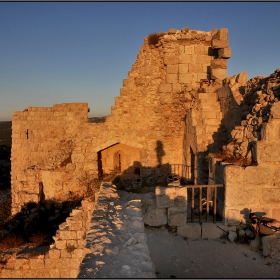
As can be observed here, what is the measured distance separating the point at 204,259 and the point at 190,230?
77 cm

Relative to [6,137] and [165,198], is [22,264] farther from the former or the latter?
[6,137]

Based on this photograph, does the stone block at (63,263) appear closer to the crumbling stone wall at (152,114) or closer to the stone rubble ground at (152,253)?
the stone rubble ground at (152,253)

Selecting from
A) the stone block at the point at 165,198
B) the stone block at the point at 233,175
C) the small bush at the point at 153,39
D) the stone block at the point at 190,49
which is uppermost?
the small bush at the point at 153,39

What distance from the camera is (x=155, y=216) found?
5.41 metres

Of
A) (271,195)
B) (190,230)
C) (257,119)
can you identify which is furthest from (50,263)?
(257,119)

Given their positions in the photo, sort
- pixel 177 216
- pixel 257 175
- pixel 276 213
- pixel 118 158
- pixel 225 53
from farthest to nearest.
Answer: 1. pixel 118 158
2. pixel 225 53
3. pixel 177 216
4. pixel 276 213
5. pixel 257 175

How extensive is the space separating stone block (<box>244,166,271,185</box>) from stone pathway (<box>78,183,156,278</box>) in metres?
2.29

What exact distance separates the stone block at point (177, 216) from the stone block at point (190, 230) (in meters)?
0.10

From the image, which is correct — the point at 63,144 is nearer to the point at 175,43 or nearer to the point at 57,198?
the point at 57,198

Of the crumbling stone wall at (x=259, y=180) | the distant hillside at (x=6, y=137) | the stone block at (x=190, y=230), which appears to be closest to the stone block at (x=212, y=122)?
the crumbling stone wall at (x=259, y=180)

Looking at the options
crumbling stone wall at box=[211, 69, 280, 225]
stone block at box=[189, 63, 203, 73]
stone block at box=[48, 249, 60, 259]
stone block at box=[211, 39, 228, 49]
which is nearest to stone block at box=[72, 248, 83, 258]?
stone block at box=[48, 249, 60, 259]

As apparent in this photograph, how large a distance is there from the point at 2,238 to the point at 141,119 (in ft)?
22.3

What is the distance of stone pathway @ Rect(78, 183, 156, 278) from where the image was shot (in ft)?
8.78

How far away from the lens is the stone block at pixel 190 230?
534 cm
